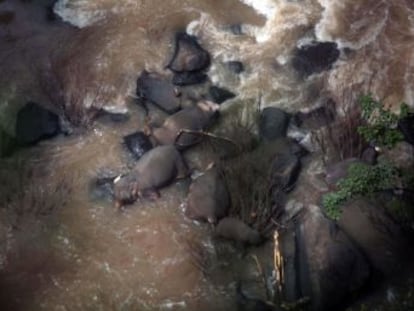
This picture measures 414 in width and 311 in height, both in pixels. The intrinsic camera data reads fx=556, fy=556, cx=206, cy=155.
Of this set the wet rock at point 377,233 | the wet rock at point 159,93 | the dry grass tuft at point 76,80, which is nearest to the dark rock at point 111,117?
the dry grass tuft at point 76,80

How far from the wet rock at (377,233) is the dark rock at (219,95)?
249cm

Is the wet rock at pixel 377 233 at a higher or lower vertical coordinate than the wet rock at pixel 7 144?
higher

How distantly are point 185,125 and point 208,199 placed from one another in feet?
4.41

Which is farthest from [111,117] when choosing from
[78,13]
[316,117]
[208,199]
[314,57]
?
Result: [314,57]

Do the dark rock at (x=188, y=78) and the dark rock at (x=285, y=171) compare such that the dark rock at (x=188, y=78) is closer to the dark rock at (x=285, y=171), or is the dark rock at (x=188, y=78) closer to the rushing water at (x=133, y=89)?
the rushing water at (x=133, y=89)

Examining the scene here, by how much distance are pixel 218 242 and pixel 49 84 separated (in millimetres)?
3771

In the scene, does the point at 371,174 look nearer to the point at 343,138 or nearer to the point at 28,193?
the point at 343,138

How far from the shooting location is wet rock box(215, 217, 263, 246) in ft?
21.1

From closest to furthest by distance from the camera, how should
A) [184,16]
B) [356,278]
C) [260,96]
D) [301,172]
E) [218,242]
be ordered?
1. [356,278]
2. [218,242]
3. [301,172]
4. [260,96]
5. [184,16]

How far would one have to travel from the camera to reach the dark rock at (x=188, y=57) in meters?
8.51

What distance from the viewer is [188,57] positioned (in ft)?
28.0

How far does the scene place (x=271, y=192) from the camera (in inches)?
268

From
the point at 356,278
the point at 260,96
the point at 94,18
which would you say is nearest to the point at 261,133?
the point at 260,96

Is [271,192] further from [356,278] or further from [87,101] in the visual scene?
[87,101]
